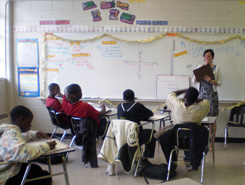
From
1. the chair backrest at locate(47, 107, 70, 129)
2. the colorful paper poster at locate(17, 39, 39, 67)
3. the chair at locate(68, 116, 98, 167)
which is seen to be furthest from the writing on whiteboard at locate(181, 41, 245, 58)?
the colorful paper poster at locate(17, 39, 39, 67)

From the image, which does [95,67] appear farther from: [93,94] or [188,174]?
[188,174]

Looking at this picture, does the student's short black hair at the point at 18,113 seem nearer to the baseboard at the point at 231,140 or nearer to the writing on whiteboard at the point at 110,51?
the writing on whiteboard at the point at 110,51

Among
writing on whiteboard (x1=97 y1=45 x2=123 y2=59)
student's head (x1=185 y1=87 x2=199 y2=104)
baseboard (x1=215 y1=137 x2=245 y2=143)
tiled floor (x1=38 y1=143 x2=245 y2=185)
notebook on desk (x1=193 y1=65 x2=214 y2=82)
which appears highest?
writing on whiteboard (x1=97 y1=45 x2=123 y2=59)

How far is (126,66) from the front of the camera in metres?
4.65

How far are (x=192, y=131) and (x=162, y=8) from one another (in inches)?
108

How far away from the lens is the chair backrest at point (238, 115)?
4250mm

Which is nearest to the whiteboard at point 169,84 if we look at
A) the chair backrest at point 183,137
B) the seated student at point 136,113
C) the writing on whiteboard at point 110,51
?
the writing on whiteboard at point 110,51

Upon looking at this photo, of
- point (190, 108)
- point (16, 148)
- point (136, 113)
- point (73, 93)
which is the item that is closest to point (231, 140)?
point (190, 108)

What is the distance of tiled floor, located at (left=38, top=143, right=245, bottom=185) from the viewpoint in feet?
9.43

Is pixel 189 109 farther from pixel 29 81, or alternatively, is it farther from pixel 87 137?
pixel 29 81

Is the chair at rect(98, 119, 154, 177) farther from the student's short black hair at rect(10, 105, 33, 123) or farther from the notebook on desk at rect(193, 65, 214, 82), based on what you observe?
the notebook on desk at rect(193, 65, 214, 82)

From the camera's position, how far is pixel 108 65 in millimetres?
4684

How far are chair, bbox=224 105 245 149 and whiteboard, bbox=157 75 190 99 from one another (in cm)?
93

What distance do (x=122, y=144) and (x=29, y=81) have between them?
9.40ft
